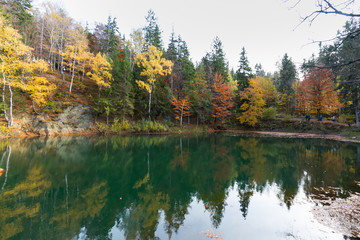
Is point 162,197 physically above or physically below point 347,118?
below

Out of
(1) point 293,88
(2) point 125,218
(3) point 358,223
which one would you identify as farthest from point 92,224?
(1) point 293,88

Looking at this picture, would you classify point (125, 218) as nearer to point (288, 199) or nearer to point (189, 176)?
point (189, 176)

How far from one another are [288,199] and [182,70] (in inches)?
1218

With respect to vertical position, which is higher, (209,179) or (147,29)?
(147,29)

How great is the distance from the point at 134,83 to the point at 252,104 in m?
22.7

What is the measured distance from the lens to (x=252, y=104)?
32.9 metres

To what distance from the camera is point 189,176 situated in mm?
8555

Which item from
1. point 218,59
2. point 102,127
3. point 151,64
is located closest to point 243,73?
point 218,59

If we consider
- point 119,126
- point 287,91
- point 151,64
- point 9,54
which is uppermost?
point 151,64

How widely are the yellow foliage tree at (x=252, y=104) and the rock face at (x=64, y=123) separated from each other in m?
27.0

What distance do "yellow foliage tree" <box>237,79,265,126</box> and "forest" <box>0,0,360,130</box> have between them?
175 millimetres

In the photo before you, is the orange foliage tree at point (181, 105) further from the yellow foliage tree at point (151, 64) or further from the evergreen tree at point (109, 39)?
the evergreen tree at point (109, 39)

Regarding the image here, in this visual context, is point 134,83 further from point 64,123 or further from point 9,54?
point 9,54

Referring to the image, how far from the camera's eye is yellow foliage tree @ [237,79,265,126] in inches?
1249
